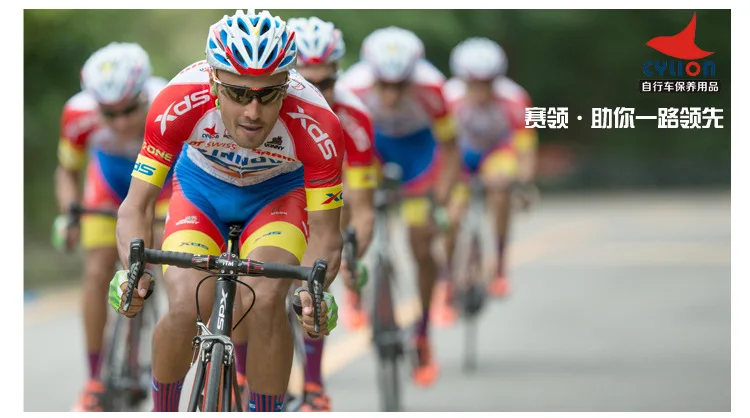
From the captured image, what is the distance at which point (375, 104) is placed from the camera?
373 inches

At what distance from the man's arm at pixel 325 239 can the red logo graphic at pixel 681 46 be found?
3.49 m

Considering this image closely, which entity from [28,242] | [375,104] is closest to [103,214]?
[375,104]

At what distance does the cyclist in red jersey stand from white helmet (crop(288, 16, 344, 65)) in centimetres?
128

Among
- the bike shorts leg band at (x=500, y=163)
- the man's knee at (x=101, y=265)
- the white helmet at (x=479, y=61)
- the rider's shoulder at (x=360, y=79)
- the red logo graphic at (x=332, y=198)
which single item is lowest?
the man's knee at (x=101, y=265)

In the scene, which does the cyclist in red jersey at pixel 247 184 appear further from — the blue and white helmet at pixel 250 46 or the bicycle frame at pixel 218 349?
the bicycle frame at pixel 218 349

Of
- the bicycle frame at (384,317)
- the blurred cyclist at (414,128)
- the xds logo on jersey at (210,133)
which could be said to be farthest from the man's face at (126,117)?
the xds logo on jersey at (210,133)

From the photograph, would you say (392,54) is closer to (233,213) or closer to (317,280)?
(233,213)

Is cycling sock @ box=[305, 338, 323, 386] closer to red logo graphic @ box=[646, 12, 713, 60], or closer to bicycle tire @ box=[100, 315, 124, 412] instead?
bicycle tire @ box=[100, 315, 124, 412]

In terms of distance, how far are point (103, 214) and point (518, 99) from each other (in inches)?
220

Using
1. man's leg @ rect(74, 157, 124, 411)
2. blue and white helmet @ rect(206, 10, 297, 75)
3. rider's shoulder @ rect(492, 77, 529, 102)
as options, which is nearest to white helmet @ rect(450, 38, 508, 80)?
rider's shoulder @ rect(492, 77, 529, 102)

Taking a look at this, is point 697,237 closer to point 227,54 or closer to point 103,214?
→ point 103,214

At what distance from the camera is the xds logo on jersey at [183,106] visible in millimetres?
5141

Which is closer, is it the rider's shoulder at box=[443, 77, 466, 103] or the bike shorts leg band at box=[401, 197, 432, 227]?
the bike shorts leg band at box=[401, 197, 432, 227]

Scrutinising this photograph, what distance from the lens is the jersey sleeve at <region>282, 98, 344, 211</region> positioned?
17.1 feet
